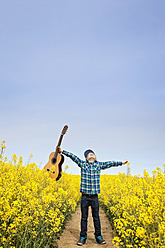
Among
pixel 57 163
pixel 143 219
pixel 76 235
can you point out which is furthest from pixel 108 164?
pixel 57 163

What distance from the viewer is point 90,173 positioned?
5.43 metres

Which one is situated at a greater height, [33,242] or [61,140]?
[61,140]

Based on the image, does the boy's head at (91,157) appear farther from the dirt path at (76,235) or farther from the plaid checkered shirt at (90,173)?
the dirt path at (76,235)

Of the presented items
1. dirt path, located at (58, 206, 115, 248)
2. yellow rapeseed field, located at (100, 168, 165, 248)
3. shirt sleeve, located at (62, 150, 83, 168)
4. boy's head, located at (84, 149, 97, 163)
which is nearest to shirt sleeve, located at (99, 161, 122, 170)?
boy's head, located at (84, 149, 97, 163)

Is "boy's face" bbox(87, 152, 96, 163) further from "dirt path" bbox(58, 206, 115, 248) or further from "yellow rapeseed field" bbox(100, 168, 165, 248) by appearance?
"dirt path" bbox(58, 206, 115, 248)

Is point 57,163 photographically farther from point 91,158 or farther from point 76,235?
point 76,235

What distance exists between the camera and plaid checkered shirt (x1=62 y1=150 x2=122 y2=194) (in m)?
5.32

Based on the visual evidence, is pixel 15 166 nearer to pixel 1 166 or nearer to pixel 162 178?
pixel 1 166

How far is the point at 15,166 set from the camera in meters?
7.20

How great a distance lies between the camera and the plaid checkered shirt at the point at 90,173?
5.32m

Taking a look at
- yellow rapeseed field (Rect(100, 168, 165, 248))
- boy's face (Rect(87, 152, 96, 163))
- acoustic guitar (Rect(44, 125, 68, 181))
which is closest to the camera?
yellow rapeseed field (Rect(100, 168, 165, 248))

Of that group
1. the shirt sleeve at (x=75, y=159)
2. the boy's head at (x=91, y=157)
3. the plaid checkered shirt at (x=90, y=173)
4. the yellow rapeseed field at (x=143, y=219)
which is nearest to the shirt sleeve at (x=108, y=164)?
the plaid checkered shirt at (x=90, y=173)

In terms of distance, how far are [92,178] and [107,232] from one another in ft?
7.37

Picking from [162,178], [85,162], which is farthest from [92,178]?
[162,178]
